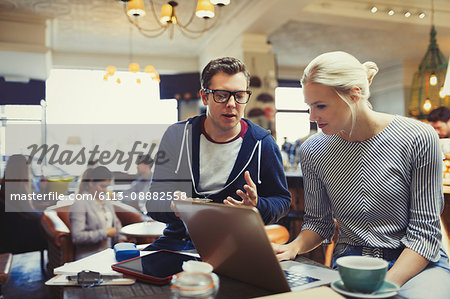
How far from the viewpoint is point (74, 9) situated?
6.50 meters

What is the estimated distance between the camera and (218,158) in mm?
1780

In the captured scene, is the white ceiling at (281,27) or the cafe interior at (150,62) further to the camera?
the white ceiling at (281,27)

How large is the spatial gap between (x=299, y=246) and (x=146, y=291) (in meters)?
0.60

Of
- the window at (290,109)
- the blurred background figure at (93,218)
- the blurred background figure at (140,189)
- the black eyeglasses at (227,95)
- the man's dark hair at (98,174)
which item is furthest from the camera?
the window at (290,109)

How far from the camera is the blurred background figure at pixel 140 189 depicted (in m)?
5.06

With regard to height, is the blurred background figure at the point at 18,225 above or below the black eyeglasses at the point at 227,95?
below

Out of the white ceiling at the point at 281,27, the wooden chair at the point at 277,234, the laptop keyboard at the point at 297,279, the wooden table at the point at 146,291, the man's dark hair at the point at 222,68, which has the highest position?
the white ceiling at the point at 281,27

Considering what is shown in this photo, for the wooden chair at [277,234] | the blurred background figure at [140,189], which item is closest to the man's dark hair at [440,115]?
the wooden chair at [277,234]

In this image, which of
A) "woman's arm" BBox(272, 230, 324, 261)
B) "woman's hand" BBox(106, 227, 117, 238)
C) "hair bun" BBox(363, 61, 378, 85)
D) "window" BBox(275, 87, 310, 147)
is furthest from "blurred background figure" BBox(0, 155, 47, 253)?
"window" BBox(275, 87, 310, 147)

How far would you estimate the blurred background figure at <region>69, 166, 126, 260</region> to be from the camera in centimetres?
329

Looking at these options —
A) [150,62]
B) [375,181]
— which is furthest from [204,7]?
[150,62]

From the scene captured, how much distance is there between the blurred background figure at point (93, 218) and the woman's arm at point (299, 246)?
2355 mm

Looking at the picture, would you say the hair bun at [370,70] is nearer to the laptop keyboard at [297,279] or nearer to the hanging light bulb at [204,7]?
the laptop keyboard at [297,279]

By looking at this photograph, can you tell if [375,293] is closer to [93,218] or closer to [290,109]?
[93,218]
